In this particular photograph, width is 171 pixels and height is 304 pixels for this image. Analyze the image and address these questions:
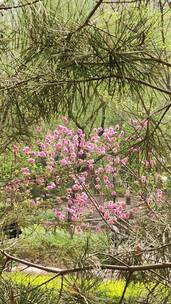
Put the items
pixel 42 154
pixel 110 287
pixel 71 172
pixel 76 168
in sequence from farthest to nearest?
pixel 42 154, pixel 71 172, pixel 76 168, pixel 110 287

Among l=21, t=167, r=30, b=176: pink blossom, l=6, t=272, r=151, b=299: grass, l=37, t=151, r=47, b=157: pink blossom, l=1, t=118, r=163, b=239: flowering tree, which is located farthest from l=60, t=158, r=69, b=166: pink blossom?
l=6, t=272, r=151, b=299: grass

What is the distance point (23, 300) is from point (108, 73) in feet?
1.87

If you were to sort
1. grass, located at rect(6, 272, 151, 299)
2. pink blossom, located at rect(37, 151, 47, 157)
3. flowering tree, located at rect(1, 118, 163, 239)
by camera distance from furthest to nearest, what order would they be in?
pink blossom, located at rect(37, 151, 47, 157)
flowering tree, located at rect(1, 118, 163, 239)
grass, located at rect(6, 272, 151, 299)

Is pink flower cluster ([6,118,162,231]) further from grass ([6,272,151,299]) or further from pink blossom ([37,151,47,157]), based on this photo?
grass ([6,272,151,299])

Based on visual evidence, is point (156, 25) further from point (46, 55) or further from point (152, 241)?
point (152, 241)

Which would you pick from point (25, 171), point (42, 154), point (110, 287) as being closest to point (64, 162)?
point (42, 154)

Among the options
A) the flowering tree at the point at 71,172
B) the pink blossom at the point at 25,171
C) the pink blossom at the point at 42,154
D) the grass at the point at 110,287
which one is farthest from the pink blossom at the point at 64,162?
the grass at the point at 110,287

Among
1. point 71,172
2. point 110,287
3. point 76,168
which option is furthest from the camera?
point 71,172

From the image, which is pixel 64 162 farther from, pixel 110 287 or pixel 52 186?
pixel 110 287

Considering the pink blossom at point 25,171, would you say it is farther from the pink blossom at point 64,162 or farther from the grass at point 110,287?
the grass at point 110,287

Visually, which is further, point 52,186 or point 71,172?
point 52,186

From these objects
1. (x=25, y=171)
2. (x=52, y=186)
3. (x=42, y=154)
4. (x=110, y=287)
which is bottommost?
(x=110, y=287)

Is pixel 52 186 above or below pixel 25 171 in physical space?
below

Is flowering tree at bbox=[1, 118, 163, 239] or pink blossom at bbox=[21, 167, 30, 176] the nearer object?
flowering tree at bbox=[1, 118, 163, 239]
